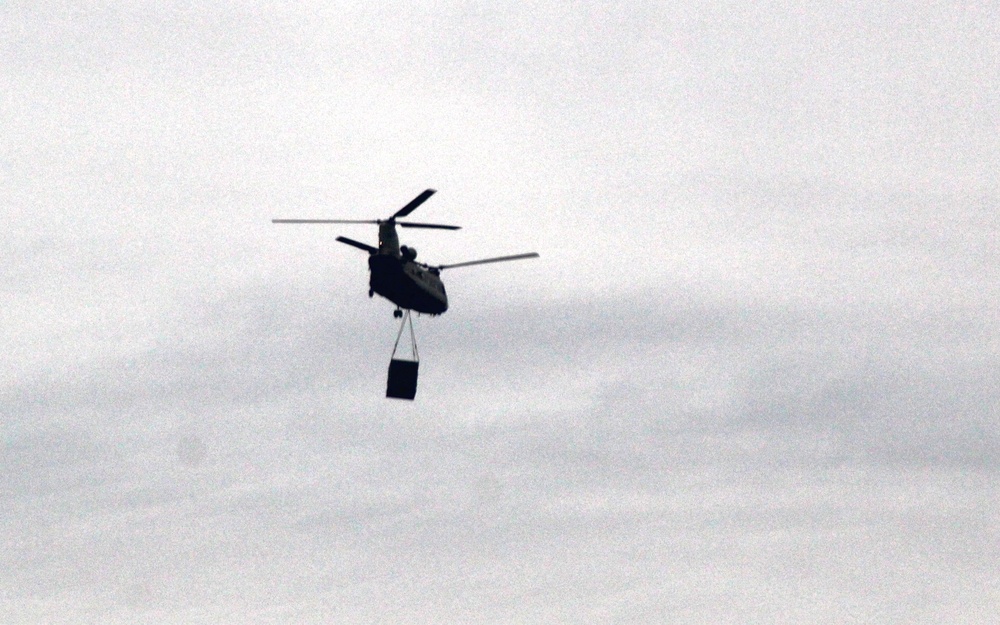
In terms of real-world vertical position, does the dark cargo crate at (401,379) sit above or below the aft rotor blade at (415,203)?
below

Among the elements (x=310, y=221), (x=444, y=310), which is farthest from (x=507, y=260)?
(x=310, y=221)

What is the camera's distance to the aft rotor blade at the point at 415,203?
125 m

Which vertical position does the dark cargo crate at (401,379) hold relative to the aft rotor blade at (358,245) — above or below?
below

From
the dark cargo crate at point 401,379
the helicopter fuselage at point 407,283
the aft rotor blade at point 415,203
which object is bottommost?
the dark cargo crate at point 401,379

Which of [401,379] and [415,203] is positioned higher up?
[415,203]

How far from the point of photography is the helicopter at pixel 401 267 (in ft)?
415

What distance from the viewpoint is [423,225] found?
129m

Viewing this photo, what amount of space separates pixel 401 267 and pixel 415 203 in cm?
459

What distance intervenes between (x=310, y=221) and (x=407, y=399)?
14.3 metres

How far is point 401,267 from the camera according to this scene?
417 ft

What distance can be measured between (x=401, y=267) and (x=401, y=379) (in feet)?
26.2

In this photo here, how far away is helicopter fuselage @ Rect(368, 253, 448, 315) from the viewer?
126 m

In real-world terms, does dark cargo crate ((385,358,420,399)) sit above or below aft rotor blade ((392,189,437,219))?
below

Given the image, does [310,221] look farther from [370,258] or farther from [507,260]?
[507,260]
